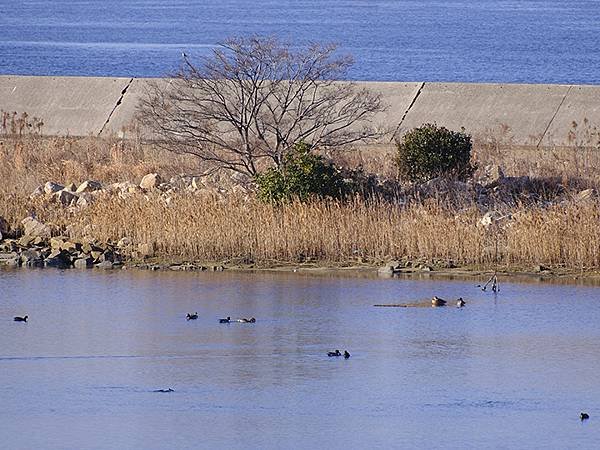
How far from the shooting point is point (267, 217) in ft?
61.5

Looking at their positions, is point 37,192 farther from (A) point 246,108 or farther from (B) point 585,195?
(B) point 585,195

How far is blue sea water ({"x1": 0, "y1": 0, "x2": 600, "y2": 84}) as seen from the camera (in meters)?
64.4

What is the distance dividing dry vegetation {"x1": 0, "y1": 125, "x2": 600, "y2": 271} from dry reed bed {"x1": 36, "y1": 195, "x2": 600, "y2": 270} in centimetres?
1

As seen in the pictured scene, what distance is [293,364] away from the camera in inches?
509

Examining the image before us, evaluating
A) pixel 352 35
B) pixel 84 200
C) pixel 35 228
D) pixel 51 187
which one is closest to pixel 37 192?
pixel 51 187

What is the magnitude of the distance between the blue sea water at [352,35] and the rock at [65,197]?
1463 inches

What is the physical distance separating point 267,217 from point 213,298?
2.78 m

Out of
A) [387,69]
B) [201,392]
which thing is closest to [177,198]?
[201,392]

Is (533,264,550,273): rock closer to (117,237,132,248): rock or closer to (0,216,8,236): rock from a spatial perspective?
(117,237,132,248): rock

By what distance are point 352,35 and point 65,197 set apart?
76.3m

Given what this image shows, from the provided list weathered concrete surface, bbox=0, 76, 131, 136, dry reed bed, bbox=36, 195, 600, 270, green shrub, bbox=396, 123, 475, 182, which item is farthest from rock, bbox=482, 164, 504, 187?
weathered concrete surface, bbox=0, 76, 131, 136

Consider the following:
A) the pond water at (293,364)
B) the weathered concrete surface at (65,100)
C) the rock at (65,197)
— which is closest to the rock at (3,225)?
the rock at (65,197)

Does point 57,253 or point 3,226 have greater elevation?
point 3,226

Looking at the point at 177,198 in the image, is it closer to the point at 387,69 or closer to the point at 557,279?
the point at 557,279
